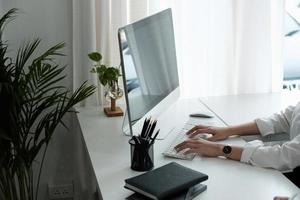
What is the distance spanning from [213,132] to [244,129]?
147 mm

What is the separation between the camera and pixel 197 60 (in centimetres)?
261

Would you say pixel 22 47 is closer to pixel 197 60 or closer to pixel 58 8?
pixel 58 8

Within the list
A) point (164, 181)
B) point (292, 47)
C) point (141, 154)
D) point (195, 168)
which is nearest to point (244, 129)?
point (195, 168)

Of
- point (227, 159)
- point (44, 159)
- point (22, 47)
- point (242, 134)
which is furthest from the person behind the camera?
point (44, 159)

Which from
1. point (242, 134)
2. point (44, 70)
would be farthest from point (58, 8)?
point (242, 134)

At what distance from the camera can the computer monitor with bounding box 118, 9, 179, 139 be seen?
1682mm

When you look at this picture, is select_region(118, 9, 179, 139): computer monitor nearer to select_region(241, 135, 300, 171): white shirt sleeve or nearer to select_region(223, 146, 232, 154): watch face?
select_region(223, 146, 232, 154): watch face

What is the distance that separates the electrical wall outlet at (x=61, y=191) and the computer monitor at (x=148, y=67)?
0.79 metres

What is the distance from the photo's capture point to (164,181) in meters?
1.43

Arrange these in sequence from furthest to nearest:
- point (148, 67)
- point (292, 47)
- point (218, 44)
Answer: point (292, 47)
point (218, 44)
point (148, 67)

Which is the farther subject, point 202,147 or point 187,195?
point 202,147

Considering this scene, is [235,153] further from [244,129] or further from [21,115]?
[21,115]

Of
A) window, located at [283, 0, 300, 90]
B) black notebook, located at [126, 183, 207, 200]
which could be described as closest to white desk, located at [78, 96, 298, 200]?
black notebook, located at [126, 183, 207, 200]

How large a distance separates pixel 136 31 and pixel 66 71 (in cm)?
82
